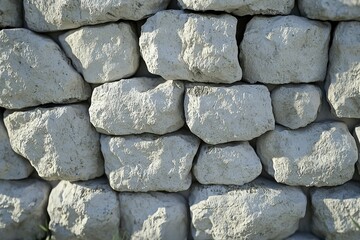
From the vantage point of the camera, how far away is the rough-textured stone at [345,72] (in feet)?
6.01

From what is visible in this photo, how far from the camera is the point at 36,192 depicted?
213cm

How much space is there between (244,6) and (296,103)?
1.37 feet

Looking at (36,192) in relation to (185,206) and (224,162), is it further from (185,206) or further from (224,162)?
(224,162)

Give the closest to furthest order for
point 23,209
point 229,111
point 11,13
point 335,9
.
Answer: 1. point 335,9
2. point 229,111
3. point 11,13
4. point 23,209

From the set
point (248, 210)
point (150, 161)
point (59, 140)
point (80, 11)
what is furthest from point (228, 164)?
point (80, 11)

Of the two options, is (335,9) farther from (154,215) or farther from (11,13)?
(11,13)

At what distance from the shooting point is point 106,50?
1.94 metres

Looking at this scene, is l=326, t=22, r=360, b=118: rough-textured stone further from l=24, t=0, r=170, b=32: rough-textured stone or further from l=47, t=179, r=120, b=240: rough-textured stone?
l=47, t=179, r=120, b=240: rough-textured stone

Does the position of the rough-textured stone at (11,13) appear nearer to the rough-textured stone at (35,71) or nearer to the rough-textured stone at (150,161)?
the rough-textured stone at (35,71)

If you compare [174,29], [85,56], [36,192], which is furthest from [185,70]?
[36,192]

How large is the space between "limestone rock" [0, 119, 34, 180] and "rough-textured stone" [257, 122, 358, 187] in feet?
3.35

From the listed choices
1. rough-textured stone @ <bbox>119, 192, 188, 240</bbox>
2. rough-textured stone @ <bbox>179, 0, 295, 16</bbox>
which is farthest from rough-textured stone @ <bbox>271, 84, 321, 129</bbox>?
rough-textured stone @ <bbox>119, 192, 188, 240</bbox>

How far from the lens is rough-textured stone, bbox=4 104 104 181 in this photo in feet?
6.63

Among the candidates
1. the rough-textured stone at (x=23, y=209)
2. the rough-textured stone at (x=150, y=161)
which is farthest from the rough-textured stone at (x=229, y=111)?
the rough-textured stone at (x=23, y=209)
